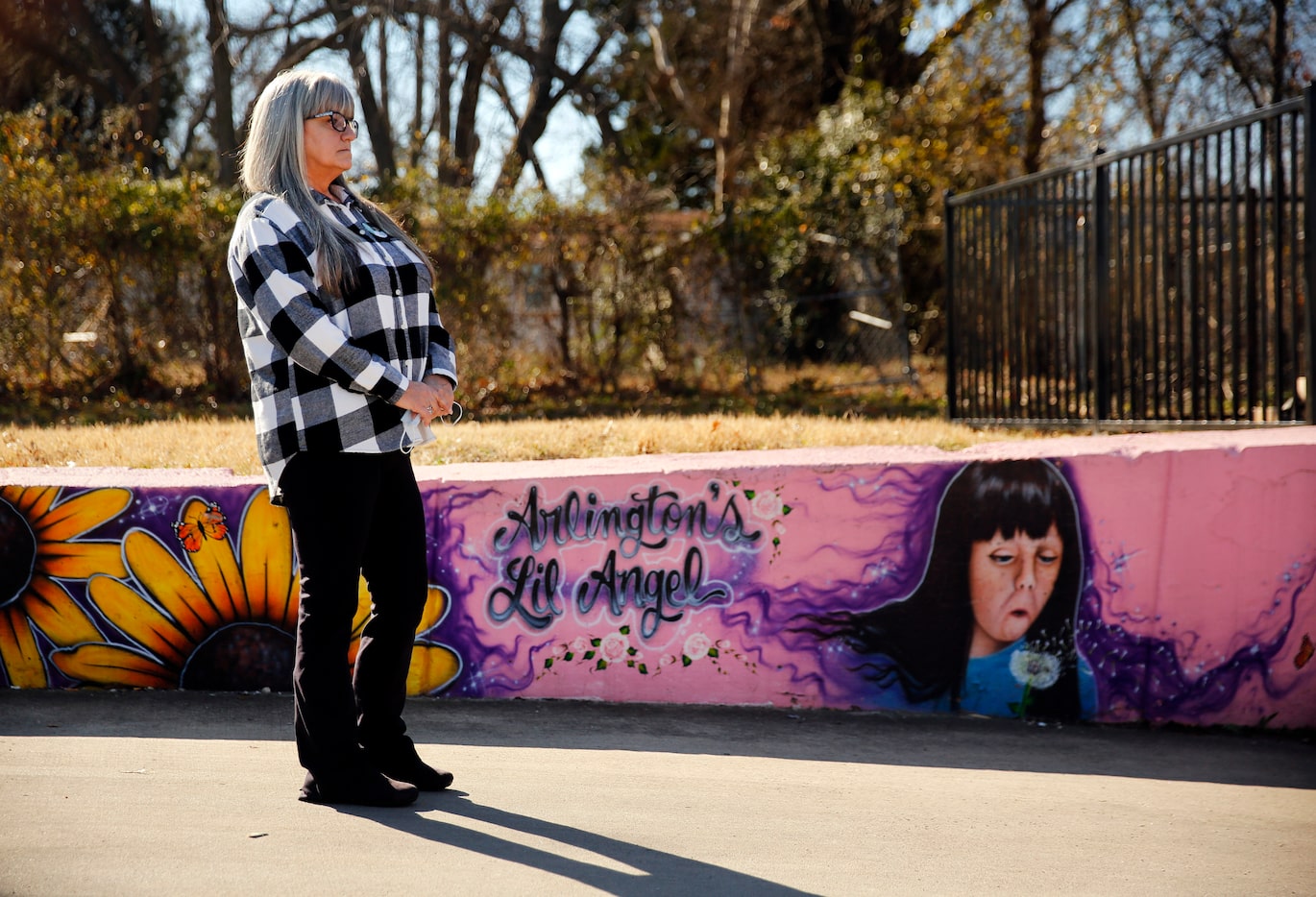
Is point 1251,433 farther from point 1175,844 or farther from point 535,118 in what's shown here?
point 535,118

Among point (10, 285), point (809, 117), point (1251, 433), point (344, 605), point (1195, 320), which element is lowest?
point (344, 605)

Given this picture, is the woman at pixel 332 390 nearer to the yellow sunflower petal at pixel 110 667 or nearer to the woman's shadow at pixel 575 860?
the woman's shadow at pixel 575 860

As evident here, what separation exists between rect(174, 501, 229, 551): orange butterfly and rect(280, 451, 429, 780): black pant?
4.80 feet

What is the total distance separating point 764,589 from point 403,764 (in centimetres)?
169

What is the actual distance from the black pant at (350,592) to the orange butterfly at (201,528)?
1.46 meters

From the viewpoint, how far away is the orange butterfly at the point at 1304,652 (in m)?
4.21

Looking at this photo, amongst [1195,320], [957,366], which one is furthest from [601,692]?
[957,366]

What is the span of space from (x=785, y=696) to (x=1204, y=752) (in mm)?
1497

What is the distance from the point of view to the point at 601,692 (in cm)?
435

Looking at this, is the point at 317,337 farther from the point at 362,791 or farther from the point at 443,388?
the point at 362,791

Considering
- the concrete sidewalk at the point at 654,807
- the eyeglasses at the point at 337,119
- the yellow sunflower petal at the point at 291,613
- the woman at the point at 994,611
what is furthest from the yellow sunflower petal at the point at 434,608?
the eyeglasses at the point at 337,119

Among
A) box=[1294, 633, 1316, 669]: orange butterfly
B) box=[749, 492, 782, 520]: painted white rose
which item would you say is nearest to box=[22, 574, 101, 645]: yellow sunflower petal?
box=[749, 492, 782, 520]: painted white rose

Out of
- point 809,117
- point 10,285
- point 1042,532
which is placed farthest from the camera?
point 809,117

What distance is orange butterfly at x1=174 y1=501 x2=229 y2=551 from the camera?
13.9 feet
